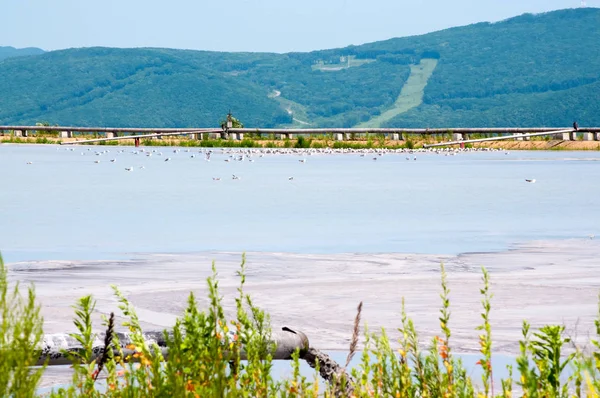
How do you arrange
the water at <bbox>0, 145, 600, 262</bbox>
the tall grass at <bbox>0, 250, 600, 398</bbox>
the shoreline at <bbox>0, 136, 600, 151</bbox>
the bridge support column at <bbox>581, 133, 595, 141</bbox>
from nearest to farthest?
the tall grass at <bbox>0, 250, 600, 398</bbox> < the water at <bbox>0, 145, 600, 262</bbox> < the shoreline at <bbox>0, 136, 600, 151</bbox> < the bridge support column at <bbox>581, 133, 595, 141</bbox>

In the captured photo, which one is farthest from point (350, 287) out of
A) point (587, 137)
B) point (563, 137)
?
point (563, 137)

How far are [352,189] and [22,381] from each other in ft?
74.9

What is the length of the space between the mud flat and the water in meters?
1.04

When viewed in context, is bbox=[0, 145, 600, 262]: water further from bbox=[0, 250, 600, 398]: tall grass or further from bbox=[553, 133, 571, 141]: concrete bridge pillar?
bbox=[553, 133, 571, 141]: concrete bridge pillar

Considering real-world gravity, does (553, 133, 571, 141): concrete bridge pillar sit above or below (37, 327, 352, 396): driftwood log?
below

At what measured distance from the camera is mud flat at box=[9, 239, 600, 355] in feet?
28.9

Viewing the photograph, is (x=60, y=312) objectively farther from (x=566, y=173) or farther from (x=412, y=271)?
(x=566, y=173)

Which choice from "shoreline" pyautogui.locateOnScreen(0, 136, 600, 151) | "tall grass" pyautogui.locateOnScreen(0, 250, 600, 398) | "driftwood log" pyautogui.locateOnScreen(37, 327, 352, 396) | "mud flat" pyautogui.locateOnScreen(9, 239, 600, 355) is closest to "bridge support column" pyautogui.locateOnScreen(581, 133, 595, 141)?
"shoreline" pyautogui.locateOnScreen(0, 136, 600, 151)

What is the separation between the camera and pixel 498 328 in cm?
858

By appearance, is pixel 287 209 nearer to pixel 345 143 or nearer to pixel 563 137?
pixel 563 137

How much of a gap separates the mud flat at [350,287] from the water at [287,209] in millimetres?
1043

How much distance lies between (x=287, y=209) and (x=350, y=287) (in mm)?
10208

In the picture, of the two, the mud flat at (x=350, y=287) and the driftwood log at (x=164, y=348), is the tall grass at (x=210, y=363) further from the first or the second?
the mud flat at (x=350, y=287)

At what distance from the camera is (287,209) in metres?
21.1
